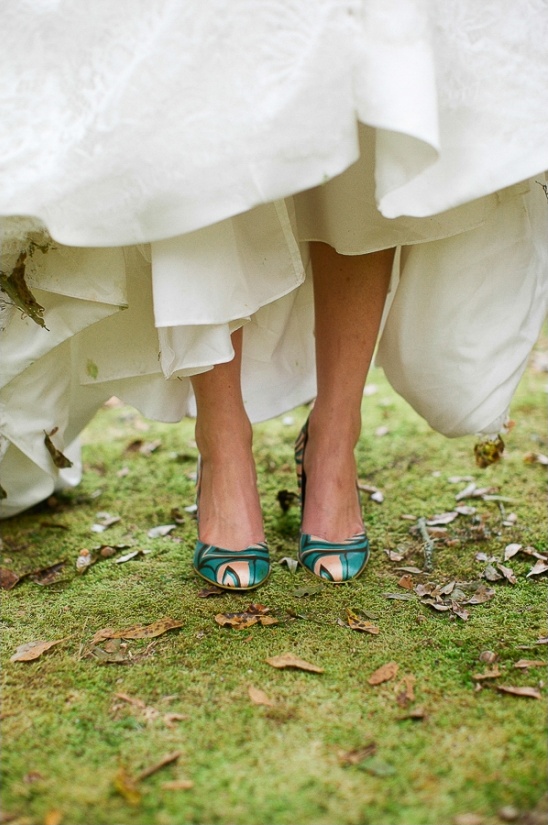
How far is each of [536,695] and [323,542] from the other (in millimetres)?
533

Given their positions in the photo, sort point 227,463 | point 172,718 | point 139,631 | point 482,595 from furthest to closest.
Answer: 1. point 227,463
2. point 482,595
3. point 139,631
4. point 172,718

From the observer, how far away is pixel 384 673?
118 cm

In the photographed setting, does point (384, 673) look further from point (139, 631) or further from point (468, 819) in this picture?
point (139, 631)

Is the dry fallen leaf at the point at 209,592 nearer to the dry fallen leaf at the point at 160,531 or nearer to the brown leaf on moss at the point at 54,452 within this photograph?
the dry fallen leaf at the point at 160,531

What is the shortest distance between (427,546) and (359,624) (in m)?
0.36

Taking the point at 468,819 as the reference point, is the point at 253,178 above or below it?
above

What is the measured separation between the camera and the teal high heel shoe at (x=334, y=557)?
1.49 metres

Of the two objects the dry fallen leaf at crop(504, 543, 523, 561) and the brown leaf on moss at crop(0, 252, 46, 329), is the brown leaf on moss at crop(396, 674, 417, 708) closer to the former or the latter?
the dry fallen leaf at crop(504, 543, 523, 561)

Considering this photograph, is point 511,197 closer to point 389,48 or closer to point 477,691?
point 389,48

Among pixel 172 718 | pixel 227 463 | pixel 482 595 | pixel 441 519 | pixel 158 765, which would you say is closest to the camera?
pixel 158 765

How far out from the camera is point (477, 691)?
1.13m

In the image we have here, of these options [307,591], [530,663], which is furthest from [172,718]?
[530,663]

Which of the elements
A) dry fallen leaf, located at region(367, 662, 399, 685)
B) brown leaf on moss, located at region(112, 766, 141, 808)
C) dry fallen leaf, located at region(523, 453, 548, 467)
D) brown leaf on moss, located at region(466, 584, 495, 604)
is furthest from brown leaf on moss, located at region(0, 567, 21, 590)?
dry fallen leaf, located at region(523, 453, 548, 467)

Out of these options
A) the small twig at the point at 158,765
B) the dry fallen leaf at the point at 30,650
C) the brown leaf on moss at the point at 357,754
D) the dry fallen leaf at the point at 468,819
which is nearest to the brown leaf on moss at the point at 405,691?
the brown leaf on moss at the point at 357,754
